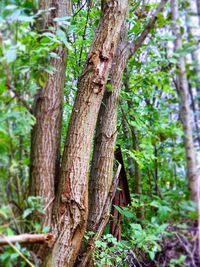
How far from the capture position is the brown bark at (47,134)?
6.03ft

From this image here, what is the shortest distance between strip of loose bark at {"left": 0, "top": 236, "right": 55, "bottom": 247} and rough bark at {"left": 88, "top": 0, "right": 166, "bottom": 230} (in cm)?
59

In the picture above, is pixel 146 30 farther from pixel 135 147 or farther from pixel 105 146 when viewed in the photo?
pixel 135 147

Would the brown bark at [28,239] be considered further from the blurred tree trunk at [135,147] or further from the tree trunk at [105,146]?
the blurred tree trunk at [135,147]

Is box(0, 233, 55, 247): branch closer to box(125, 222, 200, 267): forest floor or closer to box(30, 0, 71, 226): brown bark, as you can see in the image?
box(30, 0, 71, 226): brown bark

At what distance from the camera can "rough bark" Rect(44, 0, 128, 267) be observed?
1.88 metres

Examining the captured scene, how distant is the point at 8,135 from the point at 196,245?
3.49ft

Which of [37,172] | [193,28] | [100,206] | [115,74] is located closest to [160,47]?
[115,74]

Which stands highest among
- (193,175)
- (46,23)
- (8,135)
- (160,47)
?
(160,47)

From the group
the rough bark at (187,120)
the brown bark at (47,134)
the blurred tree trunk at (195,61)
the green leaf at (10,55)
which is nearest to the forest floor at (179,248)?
the rough bark at (187,120)

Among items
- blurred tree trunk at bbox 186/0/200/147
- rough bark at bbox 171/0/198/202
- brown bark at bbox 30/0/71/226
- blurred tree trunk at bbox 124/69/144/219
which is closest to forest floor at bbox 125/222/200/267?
rough bark at bbox 171/0/198/202

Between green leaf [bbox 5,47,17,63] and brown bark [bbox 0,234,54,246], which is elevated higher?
green leaf [bbox 5,47,17,63]

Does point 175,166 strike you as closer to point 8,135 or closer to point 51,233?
point 51,233

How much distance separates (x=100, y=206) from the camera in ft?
7.73

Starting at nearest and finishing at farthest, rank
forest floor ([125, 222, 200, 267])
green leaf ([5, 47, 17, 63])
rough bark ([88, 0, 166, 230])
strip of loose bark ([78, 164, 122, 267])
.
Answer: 1. green leaf ([5, 47, 17, 63])
2. forest floor ([125, 222, 200, 267])
3. strip of loose bark ([78, 164, 122, 267])
4. rough bark ([88, 0, 166, 230])
